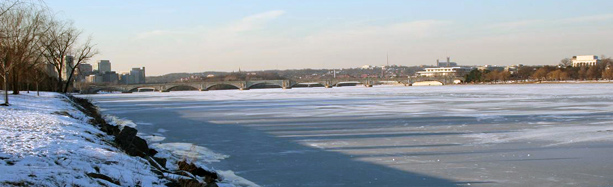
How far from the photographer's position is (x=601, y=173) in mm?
10930

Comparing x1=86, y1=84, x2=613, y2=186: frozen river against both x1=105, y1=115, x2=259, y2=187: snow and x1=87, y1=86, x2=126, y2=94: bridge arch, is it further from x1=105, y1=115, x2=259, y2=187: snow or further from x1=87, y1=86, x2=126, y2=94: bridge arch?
x1=87, y1=86, x2=126, y2=94: bridge arch

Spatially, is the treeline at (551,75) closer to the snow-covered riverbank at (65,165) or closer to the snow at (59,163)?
the snow-covered riverbank at (65,165)

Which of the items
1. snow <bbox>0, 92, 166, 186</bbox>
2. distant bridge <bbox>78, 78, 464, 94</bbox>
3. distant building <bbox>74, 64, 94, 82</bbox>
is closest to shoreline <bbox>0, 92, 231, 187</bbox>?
snow <bbox>0, 92, 166, 186</bbox>

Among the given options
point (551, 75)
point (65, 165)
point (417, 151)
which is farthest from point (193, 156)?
point (551, 75)

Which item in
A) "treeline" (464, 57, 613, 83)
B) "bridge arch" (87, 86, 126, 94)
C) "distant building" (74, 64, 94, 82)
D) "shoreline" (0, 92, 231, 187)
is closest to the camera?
"shoreline" (0, 92, 231, 187)

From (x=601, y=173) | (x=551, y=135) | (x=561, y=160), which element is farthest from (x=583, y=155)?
(x=551, y=135)

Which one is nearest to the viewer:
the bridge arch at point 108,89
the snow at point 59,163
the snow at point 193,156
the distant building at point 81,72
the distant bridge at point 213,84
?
the snow at point 59,163

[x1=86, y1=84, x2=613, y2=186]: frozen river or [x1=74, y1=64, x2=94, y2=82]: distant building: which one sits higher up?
[x1=74, y1=64, x2=94, y2=82]: distant building

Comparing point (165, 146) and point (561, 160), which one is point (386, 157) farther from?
point (165, 146)

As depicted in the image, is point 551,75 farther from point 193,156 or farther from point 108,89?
point 193,156

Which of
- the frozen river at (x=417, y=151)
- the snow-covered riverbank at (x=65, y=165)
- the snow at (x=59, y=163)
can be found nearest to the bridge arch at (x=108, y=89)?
the frozen river at (x=417, y=151)

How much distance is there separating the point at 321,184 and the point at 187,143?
318 inches

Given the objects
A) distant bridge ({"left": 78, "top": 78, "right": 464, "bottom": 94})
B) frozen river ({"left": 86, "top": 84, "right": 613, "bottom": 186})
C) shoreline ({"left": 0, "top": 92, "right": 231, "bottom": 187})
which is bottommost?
frozen river ({"left": 86, "top": 84, "right": 613, "bottom": 186})

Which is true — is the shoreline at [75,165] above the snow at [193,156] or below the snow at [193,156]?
above
